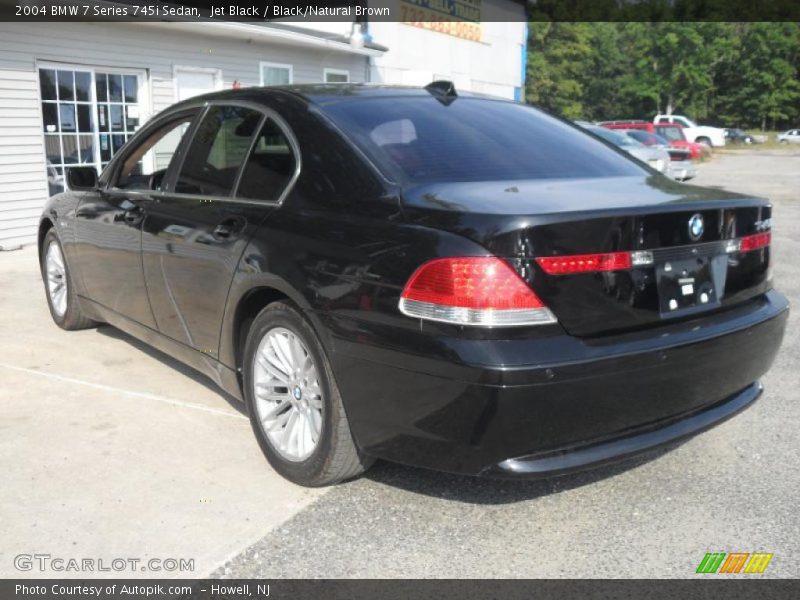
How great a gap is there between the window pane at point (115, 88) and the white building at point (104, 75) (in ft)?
0.05

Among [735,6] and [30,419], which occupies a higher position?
[735,6]

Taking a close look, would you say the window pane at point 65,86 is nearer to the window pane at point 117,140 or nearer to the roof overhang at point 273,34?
the window pane at point 117,140

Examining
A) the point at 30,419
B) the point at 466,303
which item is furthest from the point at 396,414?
the point at 30,419

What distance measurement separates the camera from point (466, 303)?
8.51ft

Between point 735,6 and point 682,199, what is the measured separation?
89803 millimetres

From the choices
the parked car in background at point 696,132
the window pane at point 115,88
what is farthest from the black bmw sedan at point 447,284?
the parked car in background at point 696,132

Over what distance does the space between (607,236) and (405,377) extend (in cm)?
83

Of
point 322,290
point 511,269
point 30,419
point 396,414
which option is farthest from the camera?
point 30,419

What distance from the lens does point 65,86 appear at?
35.6ft

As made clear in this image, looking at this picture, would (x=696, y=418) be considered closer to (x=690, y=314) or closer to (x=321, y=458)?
(x=690, y=314)

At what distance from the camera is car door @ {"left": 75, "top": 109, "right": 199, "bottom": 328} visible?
14.2 ft

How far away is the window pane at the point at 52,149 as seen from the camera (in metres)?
10.8

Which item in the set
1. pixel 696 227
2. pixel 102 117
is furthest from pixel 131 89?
pixel 696 227

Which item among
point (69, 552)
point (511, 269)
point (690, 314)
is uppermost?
point (511, 269)
